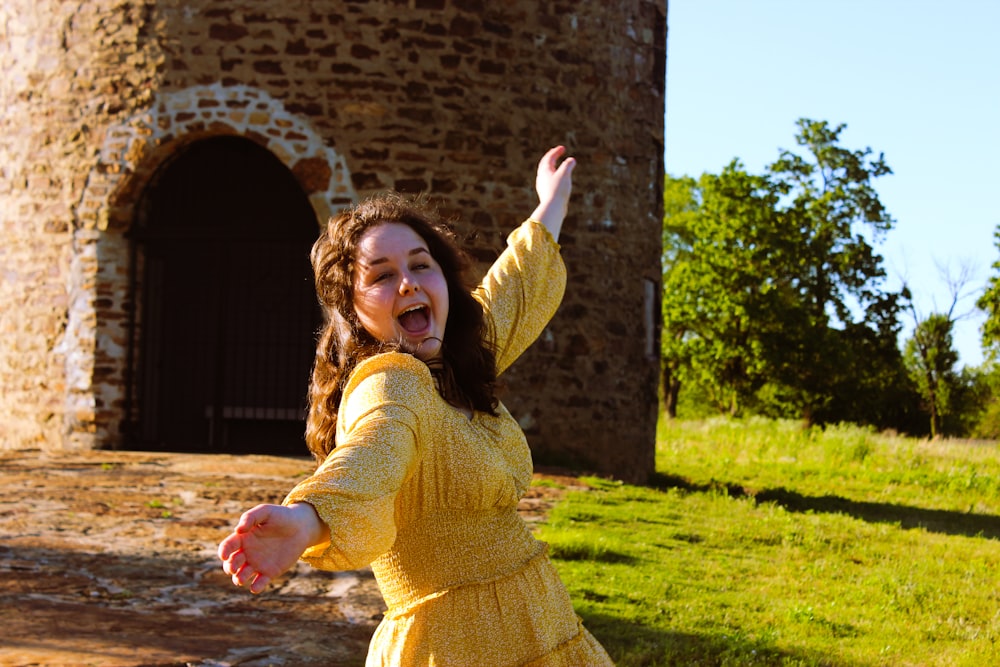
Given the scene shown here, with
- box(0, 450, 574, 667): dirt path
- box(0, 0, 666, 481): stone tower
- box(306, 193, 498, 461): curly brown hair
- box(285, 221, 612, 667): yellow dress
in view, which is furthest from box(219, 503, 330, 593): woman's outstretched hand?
box(0, 0, 666, 481): stone tower

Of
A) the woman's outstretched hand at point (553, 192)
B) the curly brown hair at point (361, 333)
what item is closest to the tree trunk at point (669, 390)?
the woman's outstretched hand at point (553, 192)

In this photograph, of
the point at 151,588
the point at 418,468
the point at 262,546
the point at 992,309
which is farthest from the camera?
the point at 992,309

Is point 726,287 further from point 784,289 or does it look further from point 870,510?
point 870,510

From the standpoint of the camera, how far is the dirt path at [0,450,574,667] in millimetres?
4094

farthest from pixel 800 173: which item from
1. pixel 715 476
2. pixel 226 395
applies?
pixel 226 395

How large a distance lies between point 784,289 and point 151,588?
26094 millimetres

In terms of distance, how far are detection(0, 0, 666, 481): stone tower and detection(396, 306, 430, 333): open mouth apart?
7219 millimetres

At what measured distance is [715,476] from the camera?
11336 millimetres

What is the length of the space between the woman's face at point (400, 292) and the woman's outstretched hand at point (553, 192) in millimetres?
694

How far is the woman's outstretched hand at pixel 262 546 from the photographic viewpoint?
152 centimetres

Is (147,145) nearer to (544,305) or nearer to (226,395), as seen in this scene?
(226,395)

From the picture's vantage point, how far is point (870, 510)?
9.39 meters

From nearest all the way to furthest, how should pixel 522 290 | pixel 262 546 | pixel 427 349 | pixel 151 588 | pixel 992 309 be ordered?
pixel 262 546
pixel 427 349
pixel 522 290
pixel 151 588
pixel 992 309

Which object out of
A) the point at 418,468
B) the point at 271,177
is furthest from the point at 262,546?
the point at 271,177
